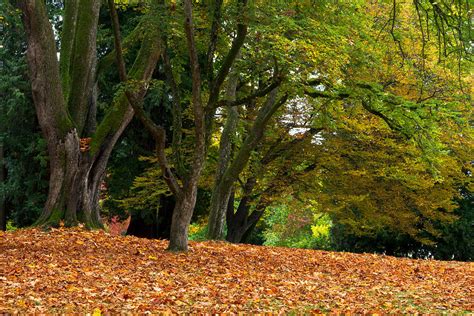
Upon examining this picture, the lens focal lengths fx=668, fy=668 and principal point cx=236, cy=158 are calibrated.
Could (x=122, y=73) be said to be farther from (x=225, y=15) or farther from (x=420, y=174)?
(x=420, y=174)

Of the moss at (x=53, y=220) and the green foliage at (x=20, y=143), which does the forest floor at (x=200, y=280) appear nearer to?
the moss at (x=53, y=220)

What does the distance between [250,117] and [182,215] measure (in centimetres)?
875

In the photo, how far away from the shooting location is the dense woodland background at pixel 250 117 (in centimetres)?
1217

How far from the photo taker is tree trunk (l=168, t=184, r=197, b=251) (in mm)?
12148

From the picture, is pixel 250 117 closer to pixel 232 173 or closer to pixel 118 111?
pixel 232 173

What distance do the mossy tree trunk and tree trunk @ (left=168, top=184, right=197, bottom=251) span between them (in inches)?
96.8

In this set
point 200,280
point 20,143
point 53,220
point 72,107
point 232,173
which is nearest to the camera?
point 200,280

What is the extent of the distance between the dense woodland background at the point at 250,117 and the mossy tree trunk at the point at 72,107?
46 mm

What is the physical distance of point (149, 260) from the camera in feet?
37.1

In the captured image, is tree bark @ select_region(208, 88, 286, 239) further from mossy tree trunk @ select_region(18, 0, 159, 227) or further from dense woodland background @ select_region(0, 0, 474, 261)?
mossy tree trunk @ select_region(18, 0, 159, 227)

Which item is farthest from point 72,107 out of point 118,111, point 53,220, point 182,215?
point 182,215

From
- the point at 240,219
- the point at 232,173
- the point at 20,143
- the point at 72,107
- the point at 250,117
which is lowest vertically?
the point at 240,219

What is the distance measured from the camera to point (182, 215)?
40.1 ft

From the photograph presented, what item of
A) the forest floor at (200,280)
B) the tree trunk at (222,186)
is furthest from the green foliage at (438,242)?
the forest floor at (200,280)
